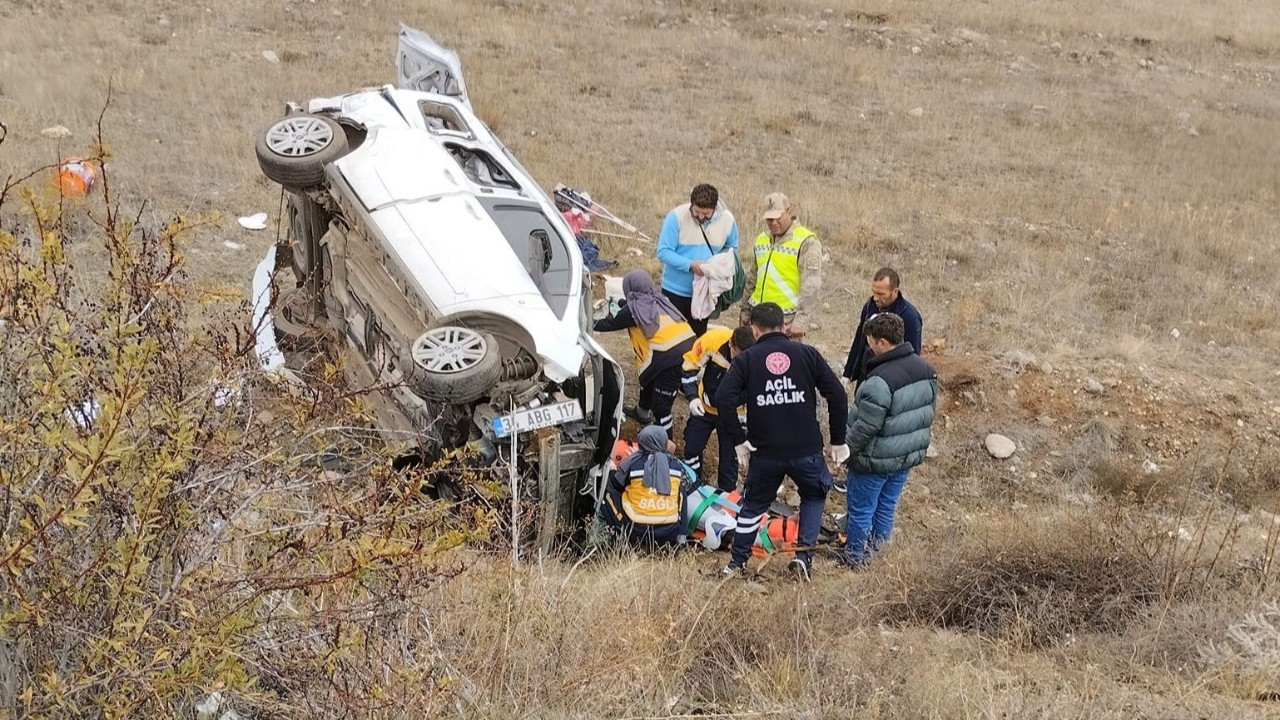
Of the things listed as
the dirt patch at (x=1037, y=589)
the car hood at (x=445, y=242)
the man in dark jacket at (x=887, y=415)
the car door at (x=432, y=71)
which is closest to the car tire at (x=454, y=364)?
the car hood at (x=445, y=242)

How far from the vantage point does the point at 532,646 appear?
3283 mm

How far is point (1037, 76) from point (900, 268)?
10.9 meters

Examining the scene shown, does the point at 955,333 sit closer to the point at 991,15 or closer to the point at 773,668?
the point at 773,668

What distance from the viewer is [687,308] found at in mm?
7148

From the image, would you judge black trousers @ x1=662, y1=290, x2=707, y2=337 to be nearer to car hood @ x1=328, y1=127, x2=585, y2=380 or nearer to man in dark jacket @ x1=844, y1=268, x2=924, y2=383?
man in dark jacket @ x1=844, y1=268, x2=924, y2=383

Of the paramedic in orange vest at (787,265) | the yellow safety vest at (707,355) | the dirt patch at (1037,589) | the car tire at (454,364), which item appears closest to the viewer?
the dirt patch at (1037,589)

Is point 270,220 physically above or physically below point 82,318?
below

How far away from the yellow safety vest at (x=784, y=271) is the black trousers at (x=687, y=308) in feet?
2.26

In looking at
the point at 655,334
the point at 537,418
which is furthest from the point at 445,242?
the point at 655,334

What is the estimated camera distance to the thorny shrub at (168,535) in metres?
2.11

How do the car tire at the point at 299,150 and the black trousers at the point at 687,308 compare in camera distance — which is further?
the black trousers at the point at 687,308

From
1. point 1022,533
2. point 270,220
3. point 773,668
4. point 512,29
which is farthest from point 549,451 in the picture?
point 512,29

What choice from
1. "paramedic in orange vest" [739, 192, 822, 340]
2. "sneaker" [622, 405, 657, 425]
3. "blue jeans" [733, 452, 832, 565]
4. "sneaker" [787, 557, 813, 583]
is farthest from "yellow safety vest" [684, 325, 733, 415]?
"sneaker" [787, 557, 813, 583]

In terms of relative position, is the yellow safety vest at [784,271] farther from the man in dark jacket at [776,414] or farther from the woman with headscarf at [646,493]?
the woman with headscarf at [646,493]
